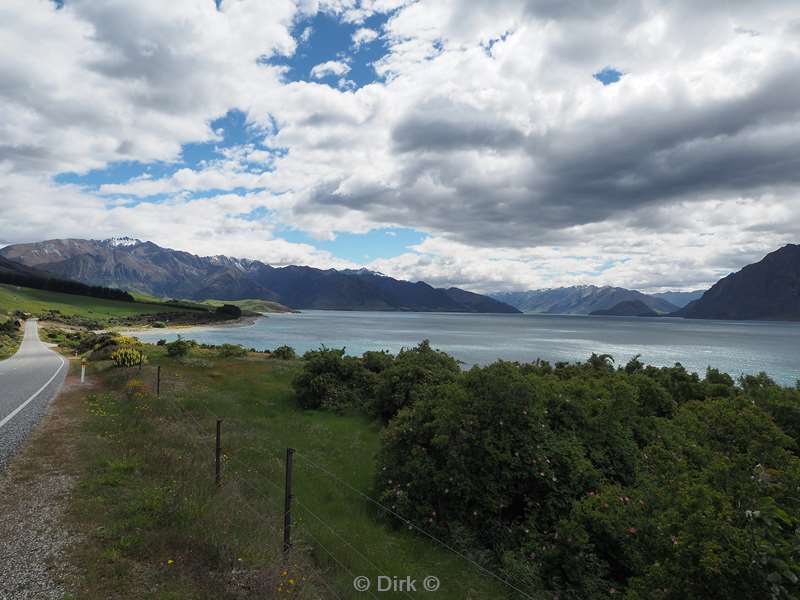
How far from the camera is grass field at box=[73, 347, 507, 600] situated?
8.25m

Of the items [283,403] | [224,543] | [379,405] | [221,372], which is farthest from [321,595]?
[221,372]

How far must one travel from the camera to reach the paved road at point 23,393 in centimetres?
1680

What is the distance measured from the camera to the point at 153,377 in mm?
32812

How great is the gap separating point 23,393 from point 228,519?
81.0 feet

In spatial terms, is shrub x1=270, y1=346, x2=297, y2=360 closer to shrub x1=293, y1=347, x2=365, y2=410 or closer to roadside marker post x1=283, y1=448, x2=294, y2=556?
shrub x1=293, y1=347, x2=365, y2=410

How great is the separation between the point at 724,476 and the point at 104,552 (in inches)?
464

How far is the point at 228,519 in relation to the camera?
1034 cm

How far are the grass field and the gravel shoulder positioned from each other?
1.28 ft

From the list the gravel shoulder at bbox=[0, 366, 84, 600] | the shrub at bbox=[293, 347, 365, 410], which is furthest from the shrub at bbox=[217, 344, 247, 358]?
the gravel shoulder at bbox=[0, 366, 84, 600]

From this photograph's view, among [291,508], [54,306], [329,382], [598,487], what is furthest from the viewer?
[54,306]

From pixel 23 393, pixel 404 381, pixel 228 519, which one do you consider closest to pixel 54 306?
pixel 23 393

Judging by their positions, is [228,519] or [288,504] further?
[228,519]

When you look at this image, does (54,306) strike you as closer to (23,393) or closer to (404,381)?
(23,393)

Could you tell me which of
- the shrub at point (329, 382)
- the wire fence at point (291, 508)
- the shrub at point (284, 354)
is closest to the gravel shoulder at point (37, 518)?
the wire fence at point (291, 508)
